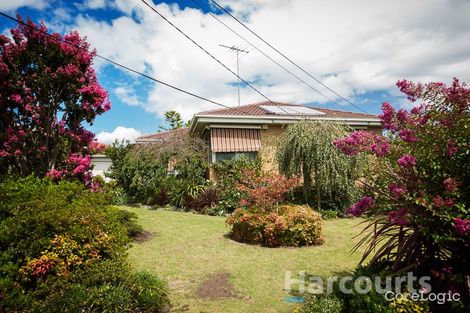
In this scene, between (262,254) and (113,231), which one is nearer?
(113,231)

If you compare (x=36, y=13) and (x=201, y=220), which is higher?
(x=36, y=13)

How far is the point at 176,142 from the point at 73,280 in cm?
1177

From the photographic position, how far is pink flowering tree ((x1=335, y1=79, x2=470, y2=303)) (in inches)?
121

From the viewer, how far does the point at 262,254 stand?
22.5 ft

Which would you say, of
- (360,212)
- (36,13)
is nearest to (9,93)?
(36,13)

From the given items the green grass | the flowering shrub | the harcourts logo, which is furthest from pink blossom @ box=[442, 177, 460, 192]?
the flowering shrub

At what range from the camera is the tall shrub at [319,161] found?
11.2m

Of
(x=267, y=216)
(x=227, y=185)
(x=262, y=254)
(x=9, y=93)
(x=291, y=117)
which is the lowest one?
(x=262, y=254)

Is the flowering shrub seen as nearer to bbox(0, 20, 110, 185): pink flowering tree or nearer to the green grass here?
the green grass

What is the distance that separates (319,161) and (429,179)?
794 centimetres

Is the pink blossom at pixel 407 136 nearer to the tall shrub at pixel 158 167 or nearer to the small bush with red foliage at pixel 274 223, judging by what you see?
the small bush with red foliage at pixel 274 223

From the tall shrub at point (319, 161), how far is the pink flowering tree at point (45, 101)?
7019mm

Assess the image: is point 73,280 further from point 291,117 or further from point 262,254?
point 291,117

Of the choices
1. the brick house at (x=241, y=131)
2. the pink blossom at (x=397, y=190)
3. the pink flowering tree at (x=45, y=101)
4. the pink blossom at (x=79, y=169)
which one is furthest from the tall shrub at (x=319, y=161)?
the pink blossom at (x=397, y=190)
